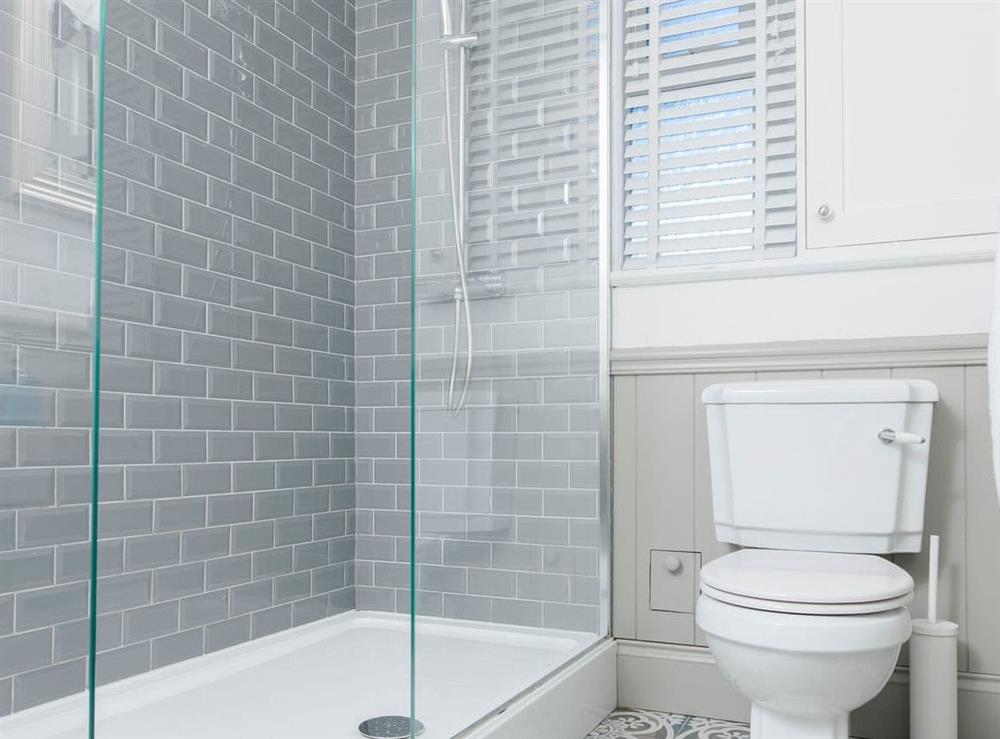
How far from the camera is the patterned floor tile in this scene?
2.09 m

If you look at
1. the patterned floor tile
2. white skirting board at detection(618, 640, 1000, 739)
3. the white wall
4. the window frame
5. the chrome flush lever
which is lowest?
the patterned floor tile

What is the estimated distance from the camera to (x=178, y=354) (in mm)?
1941

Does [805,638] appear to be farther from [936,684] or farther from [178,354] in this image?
[178,354]

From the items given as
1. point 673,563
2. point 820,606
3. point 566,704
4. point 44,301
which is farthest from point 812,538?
point 44,301

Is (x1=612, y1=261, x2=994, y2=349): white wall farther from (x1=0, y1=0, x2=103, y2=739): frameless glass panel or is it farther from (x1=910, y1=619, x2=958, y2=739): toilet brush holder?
(x1=0, y1=0, x2=103, y2=739): frameless glass panel

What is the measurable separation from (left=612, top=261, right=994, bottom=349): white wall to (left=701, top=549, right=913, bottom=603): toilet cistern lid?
57 cm

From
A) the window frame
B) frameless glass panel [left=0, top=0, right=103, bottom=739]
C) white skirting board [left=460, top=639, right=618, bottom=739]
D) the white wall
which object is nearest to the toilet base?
white skirting board [left=460, top=639, right=618, bottom=739]

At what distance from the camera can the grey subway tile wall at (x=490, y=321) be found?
150cm

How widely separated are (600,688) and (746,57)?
1.62 m

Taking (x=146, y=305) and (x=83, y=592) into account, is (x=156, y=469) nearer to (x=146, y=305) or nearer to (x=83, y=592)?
(x=146, y=305)

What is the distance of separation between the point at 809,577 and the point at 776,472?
41 cm

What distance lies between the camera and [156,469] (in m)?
1.90

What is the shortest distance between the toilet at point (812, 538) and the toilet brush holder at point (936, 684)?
18 centimetres

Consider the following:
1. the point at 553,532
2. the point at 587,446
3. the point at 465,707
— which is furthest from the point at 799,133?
the point at 465,707
